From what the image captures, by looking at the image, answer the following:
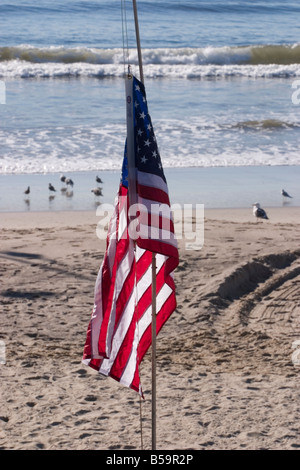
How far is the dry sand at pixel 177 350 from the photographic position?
6.70 metres

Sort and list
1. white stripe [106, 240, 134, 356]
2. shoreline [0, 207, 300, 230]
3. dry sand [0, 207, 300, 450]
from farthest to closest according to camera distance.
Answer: shoreline [0, 207, 300, 230] → dry sand [0, 207, 300, 450] → white stripe [106, 240, 134, 356]

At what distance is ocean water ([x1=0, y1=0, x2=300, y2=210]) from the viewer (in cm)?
1948

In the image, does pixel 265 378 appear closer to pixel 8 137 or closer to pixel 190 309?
pixel 190 309

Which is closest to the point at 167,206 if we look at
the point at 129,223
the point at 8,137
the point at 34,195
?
the point at 129,223

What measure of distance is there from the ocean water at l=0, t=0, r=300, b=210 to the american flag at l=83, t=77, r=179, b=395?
8.94 ft

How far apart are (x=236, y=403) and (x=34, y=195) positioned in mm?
9331

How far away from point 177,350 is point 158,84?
22.6 metres

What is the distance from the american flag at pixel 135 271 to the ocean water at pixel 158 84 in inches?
107

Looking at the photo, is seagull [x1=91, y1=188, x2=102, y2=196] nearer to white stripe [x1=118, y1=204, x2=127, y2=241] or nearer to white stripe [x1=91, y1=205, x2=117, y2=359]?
white stripe [x1=91, y1=205, x2=117, y2=359]

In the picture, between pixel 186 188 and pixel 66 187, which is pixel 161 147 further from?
pixel 66 187

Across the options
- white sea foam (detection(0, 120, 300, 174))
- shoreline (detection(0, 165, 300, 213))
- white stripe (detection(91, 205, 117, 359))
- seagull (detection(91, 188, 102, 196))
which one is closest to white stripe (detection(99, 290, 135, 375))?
white stripe (detection(91, 205, 117, 359))

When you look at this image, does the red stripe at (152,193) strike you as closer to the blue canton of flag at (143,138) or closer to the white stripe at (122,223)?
the blue canton of flag at (143,138)

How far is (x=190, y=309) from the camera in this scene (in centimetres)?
962

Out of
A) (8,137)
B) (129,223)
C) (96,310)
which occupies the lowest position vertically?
(8,137)
